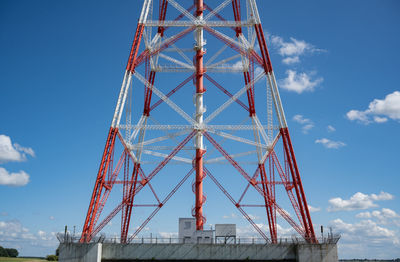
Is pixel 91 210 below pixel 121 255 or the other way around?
the other way around

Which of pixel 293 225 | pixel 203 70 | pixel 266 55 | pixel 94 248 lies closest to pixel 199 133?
pixel 203 70

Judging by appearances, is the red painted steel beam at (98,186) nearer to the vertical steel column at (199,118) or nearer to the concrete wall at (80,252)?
the concrete wall at (80,252)

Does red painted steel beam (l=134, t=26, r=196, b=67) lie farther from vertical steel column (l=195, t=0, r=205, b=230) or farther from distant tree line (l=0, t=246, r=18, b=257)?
distant tree line (l=0, t=246, r=18, b=257)

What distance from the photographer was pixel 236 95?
34.1m

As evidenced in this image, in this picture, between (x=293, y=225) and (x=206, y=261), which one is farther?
(x=293, y=225)

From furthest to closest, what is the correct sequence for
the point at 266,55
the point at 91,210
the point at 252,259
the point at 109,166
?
the point at 266,55
the point at 109,166
the point at 91,210
the point at 252,259

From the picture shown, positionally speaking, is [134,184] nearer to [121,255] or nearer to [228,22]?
[121,255]

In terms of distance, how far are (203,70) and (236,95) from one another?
3.95 m

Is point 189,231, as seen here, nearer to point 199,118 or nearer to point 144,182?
point 144,182

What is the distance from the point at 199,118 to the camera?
34.4 meters

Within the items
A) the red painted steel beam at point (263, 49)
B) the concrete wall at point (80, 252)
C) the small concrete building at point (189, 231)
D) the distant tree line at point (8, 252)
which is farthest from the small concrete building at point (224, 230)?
the distant tree line at point (8, 252)

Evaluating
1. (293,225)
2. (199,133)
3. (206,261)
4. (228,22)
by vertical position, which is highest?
(228,22)

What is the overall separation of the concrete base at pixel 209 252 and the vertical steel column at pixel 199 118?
23.7 ft

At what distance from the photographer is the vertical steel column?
32.8m
